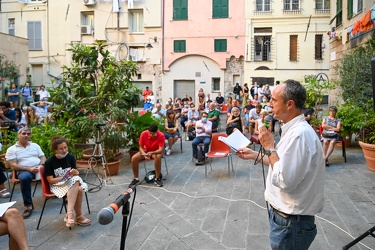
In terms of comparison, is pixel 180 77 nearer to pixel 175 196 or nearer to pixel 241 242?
pixel 175 196

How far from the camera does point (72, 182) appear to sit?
4.84m

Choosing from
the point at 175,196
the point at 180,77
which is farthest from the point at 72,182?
the point at 180,77

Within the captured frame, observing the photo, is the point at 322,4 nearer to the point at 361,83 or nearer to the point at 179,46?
the point at 179,46

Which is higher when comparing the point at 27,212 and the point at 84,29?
the point at 84,29

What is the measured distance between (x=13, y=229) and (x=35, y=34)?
25.8m

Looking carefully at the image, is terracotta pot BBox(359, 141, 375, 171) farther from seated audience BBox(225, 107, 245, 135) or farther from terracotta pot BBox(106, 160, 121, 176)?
terracotta pot BBox(106, 160, 121, 176)

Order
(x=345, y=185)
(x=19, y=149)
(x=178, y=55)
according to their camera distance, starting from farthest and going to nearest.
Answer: (x=178, y=55)
(x=345, y=185)
(x=19, y=149)

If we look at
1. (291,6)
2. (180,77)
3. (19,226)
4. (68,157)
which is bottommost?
(19,226)

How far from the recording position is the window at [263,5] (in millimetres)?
23261

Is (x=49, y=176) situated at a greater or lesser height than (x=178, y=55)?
lesser

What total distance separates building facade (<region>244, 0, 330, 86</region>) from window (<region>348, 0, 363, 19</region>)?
32.5 feet

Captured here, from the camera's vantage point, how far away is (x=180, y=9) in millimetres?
25000

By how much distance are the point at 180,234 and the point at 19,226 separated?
1.75 meters

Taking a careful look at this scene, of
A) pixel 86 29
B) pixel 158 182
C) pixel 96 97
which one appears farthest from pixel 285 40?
pixel 158 182
